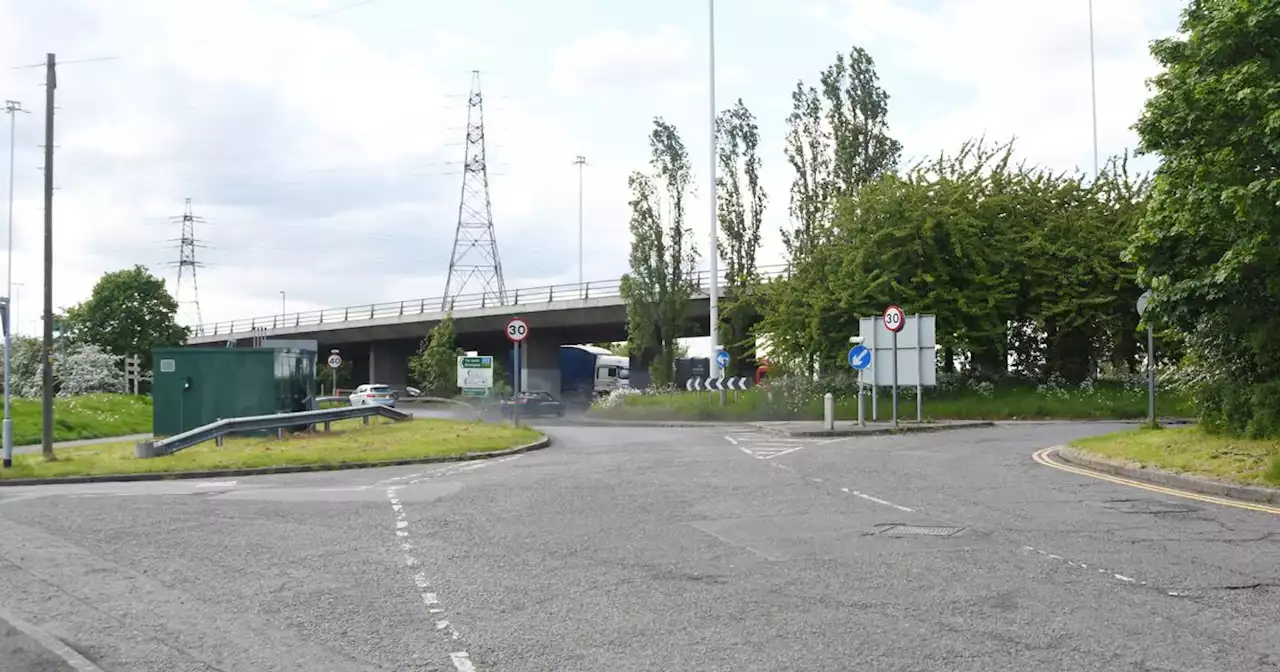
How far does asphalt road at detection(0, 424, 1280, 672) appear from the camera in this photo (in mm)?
6102

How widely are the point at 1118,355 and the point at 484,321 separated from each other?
34536 mm

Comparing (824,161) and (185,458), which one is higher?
(824,161)

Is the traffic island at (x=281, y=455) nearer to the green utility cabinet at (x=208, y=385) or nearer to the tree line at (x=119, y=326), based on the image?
the green utility cabinet at (x=208, y=385)

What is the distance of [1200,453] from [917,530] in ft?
25.8

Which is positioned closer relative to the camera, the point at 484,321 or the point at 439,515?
the point at 439,515

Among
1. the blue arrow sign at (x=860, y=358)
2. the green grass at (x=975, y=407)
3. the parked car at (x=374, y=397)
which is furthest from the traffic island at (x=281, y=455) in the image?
the parked car at (x=374, y=397)

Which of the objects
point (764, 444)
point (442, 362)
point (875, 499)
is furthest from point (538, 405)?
point (875, 499)

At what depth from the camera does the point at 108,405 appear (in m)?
44.3

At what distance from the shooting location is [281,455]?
21.2 metres

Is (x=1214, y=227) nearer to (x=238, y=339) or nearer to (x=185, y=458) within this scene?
(x=185, y=458)

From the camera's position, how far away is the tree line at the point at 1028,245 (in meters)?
16.1

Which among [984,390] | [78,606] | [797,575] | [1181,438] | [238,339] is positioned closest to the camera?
[78,606]

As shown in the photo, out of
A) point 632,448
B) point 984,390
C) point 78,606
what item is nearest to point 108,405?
point 632,448

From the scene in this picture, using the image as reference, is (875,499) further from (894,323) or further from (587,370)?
(587,370)
